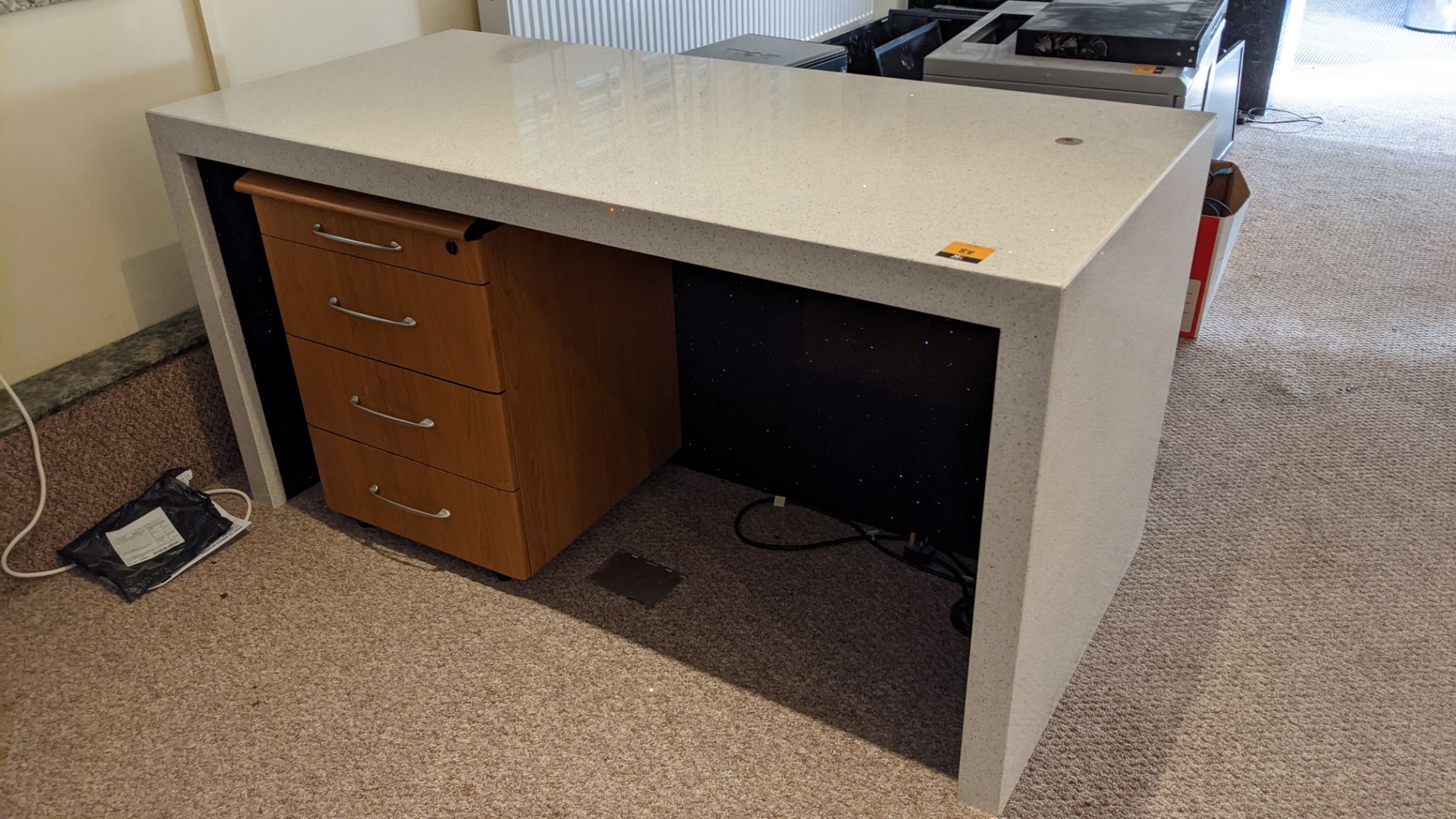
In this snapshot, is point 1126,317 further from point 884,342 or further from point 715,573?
point 715,573

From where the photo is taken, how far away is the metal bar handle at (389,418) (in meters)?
1.68

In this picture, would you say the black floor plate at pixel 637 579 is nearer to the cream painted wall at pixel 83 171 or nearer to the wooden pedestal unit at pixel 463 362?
the wooden pedestal unit at pixel 463 362

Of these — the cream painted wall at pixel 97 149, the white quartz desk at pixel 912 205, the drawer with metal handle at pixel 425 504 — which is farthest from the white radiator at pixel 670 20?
the drawer with metal handle at pixel 425 504

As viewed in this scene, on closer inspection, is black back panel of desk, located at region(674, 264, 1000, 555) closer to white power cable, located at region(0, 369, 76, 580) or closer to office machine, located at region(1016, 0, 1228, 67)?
office machine, located at region(1016, 0, 1228, 67)

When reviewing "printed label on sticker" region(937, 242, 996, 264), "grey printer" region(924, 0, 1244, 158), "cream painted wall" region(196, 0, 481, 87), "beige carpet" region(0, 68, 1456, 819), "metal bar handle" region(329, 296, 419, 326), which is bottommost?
"beige carpet" region(0, 68, 1456, 819)

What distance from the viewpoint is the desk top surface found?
1.20m

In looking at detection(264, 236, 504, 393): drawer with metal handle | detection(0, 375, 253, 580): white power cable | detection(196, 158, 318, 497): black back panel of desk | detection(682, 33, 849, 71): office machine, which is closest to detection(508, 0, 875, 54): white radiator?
detection(682, 33, 849, 71): office machine

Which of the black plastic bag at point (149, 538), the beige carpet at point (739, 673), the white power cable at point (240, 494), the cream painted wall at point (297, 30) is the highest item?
the cream painted wall at point (297, 30)

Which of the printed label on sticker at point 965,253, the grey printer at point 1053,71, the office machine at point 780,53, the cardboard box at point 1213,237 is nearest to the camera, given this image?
the printed label on sticker at point 965,253

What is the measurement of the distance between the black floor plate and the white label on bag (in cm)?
73

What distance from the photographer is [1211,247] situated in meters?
2.41

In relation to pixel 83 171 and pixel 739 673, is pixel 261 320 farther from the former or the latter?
pixel 739 673

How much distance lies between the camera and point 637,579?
1808 millimetres

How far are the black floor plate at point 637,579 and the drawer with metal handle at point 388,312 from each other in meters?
0.40
